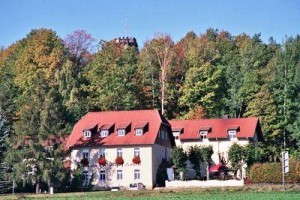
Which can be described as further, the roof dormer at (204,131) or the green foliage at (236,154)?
the roof dormer at (204,131)

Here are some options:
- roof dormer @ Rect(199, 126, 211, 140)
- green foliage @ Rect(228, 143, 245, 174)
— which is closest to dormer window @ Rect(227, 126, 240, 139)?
roof dormer @ Rect(199, 126, 211, 140)

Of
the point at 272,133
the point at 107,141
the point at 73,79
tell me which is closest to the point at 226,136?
the point at 272,133

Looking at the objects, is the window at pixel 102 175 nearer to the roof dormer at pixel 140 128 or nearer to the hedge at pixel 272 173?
the roof dormer at pixel 140 128

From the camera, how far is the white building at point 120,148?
8025cm

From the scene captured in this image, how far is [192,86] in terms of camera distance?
97.6m

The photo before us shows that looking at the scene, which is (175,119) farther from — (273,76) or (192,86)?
(273,76)

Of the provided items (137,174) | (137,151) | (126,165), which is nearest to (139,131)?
(137,151)

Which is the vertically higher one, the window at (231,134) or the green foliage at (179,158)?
the window at (231,134)

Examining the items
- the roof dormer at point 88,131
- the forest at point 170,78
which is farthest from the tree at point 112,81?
the roof dormer at point 88,131

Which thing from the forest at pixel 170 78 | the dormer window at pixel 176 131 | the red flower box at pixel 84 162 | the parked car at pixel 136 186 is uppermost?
the forest at pixel 170 78

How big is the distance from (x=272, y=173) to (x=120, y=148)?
669 inches

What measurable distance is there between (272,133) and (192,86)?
12.1 m

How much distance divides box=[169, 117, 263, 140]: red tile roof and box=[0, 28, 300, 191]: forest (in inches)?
130

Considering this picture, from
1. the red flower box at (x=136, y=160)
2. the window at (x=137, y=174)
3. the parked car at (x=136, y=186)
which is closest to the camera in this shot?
the parked car at (x=136, y=186)
